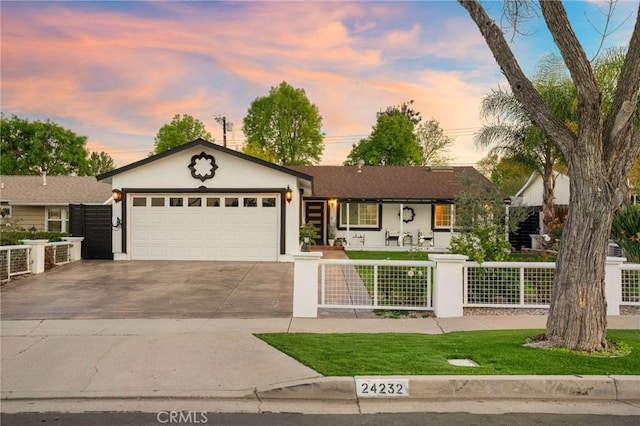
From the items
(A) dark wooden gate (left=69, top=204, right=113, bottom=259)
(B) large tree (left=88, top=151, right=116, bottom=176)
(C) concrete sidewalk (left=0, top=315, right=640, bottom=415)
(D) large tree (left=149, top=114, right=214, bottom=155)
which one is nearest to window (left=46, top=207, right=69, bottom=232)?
(A) dark wooden gate (left=69, top=204, right=113, bottom=259)

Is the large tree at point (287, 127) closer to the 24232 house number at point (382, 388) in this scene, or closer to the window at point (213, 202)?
the window at point (213, 202)

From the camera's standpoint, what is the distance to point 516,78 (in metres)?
5.62

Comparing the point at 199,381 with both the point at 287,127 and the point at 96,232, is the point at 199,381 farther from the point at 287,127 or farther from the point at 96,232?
the point at 287,127

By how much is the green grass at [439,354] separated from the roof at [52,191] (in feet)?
69.7

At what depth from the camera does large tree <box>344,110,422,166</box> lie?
39125 mm

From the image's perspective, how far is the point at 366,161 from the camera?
4003cm

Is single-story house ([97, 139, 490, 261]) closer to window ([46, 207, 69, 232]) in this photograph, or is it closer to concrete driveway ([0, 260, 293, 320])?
concrete driveway ([0, 260, 293, 320])

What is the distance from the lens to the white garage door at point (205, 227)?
15719 mm

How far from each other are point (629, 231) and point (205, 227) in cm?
1341

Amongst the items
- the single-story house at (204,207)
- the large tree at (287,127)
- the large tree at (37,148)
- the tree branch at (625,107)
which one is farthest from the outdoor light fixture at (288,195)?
the large tree at (37,148)

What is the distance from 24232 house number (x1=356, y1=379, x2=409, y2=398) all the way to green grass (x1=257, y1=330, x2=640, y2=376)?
17 cm

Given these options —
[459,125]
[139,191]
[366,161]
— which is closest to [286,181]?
[139,191]

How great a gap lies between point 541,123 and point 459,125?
41.8 metres

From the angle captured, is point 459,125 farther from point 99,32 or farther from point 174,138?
point 99,32
